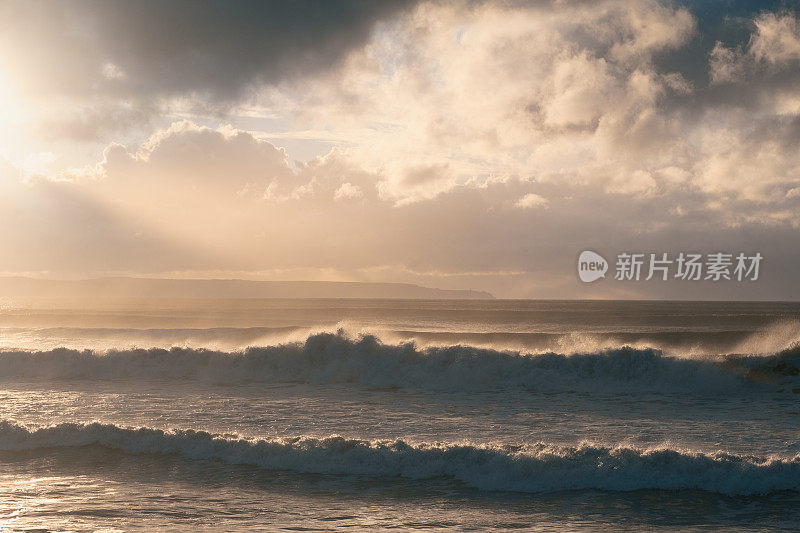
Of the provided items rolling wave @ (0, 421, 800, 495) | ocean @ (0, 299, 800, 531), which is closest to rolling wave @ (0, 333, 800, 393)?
ocean @ (0, 299, 800, 531)

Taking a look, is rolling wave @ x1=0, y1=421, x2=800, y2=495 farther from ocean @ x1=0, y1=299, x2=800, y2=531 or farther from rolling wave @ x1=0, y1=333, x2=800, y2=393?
rolling wave @ x1=0, y1=333, x2=800, y2=393

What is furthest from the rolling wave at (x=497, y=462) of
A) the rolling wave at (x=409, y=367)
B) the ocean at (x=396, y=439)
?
→ the rolling wave at (x=409, y=367)

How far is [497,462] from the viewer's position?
12055mm

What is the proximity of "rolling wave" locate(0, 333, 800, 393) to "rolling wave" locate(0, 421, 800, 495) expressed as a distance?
9.33m

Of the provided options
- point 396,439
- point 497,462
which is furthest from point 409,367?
point 497,462

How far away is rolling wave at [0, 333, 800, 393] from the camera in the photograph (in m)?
22.1

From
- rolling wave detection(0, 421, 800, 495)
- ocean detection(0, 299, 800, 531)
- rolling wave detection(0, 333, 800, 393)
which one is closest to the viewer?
ocean detection(0, 299, 800, 531)

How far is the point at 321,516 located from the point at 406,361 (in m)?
14.4

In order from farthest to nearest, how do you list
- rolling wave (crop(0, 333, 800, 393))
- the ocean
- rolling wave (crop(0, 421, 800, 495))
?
rolling wave (crop(0, 333, 800, 393))
rolling wave (crop(0, 421, 800, 495))
the ocean

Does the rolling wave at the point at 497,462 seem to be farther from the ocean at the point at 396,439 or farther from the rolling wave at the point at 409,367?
the rolling wave at the point at 409,367

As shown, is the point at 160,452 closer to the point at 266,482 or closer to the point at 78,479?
the point at 78,479

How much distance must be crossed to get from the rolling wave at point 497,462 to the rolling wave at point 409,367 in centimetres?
933

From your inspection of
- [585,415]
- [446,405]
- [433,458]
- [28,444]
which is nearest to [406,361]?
[446,405]

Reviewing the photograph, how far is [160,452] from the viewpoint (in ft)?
Answer: 45.2
